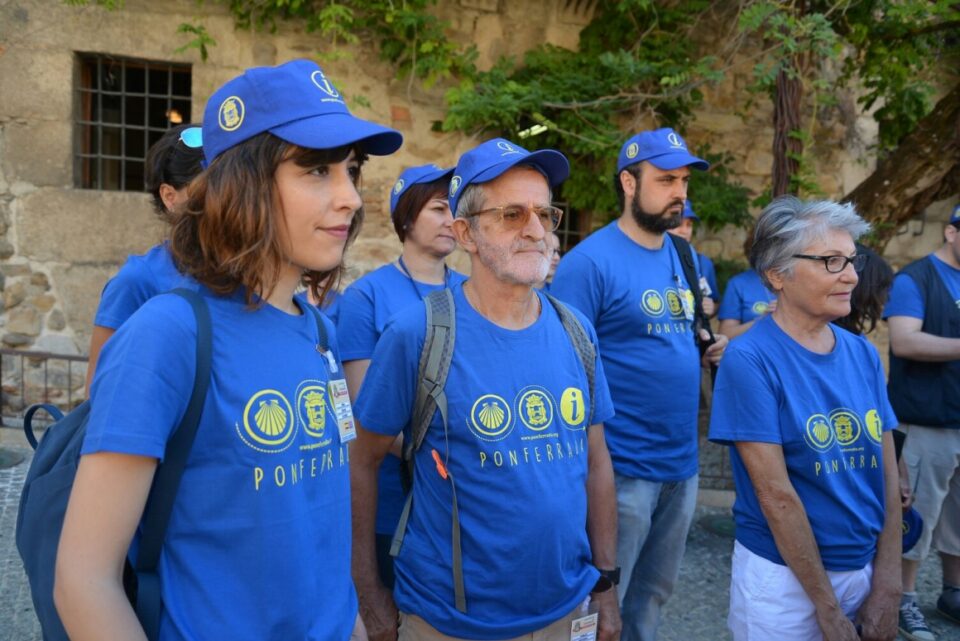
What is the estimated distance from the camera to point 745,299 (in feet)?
17.3

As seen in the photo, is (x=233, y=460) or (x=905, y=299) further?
(x=905, y=299)

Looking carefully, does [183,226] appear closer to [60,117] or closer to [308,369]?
[308,369]

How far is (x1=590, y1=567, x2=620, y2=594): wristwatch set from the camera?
225cm

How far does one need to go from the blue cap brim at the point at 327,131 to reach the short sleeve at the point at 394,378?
0.69 m

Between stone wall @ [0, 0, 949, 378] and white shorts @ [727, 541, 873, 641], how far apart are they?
464cm

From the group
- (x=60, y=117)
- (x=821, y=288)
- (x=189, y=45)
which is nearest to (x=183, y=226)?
(x=821, y=288)

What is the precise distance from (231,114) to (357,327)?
144cm

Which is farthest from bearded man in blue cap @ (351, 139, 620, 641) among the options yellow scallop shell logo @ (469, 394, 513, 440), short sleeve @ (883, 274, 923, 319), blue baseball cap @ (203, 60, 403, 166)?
Answer: short sleeve @ (883, 274, 923, 319)

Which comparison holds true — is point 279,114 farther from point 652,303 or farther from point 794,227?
point 652,303

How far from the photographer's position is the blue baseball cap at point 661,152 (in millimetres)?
3418

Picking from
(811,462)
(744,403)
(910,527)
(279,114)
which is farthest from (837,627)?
(279,114)

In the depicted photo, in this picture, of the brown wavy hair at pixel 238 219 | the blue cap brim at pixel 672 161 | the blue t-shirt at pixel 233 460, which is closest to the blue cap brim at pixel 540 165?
the brown wavy hair at pixel 238 219

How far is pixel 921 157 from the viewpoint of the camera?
6.24 meters

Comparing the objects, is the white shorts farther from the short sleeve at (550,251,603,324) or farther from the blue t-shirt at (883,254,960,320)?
the blue t-shirt at (883,254,960,320)
